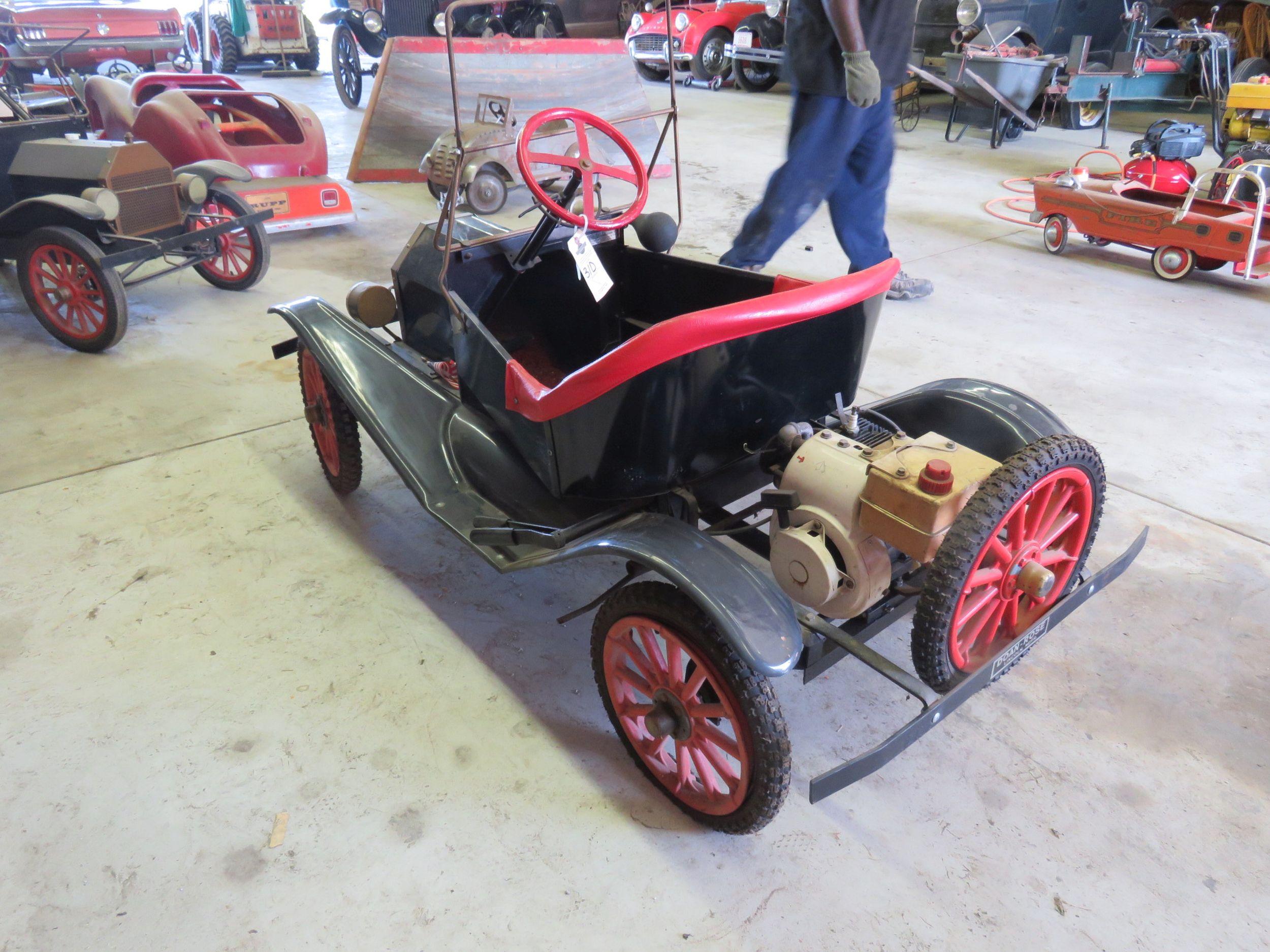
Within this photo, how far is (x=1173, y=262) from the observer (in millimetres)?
4594

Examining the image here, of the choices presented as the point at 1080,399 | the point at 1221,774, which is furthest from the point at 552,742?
the point at 1080,399

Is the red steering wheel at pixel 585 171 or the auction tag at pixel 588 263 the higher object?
the red steering wheel at pixel 585 171

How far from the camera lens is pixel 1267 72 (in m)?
8.12

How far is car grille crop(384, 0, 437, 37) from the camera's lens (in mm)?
10141

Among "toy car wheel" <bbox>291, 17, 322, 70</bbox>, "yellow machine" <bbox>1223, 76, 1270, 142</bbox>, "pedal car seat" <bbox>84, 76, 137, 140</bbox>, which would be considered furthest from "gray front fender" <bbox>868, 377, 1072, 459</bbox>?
"toy car wheel" <bbox>291, 17, 322, 70</bbox>

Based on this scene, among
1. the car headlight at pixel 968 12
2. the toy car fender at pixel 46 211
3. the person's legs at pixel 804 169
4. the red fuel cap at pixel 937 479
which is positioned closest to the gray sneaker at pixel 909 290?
the person's legs at pixel 804 169

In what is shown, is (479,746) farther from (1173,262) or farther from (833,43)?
(1173,262)

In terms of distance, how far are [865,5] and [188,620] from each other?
10.7ft

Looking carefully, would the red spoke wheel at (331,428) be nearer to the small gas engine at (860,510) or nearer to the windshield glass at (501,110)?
the small gas engine at (860,510)

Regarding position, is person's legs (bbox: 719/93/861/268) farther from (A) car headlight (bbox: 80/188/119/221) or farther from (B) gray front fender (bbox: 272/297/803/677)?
(A) car headlight (bbox: 80/188/119/221)

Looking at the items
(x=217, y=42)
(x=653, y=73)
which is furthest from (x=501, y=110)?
(x=217, y=42)

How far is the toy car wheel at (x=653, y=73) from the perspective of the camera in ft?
40.0

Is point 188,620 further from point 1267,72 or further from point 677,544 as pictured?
point 1267,72

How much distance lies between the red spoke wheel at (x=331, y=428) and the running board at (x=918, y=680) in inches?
61.6
